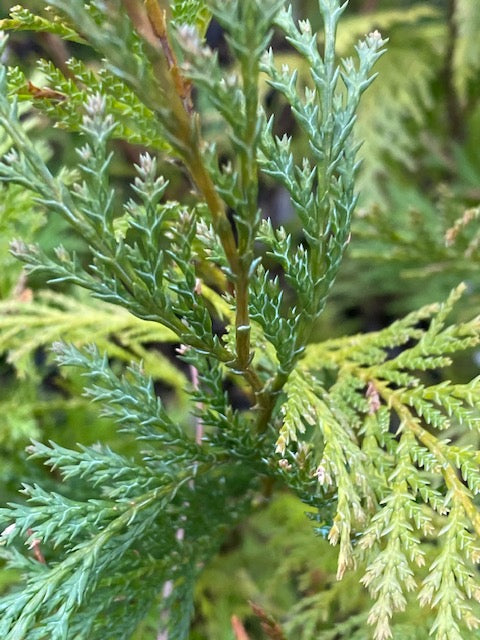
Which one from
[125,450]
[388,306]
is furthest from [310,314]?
[388,306]

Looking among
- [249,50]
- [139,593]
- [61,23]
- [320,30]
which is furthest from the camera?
[320,30]

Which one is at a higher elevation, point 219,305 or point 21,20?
point 21,20

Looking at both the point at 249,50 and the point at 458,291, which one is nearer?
the point at 249,50

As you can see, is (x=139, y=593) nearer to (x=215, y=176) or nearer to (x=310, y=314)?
(x=310, y=314)

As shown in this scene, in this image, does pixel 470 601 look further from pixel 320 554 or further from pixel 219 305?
pixel 219 305

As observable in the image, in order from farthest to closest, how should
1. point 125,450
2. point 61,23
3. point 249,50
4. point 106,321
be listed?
point 125,450 < point 106,321 < point 61,23 < point 249,50

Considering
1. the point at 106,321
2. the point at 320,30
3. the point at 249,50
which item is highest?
the point at 320,30
